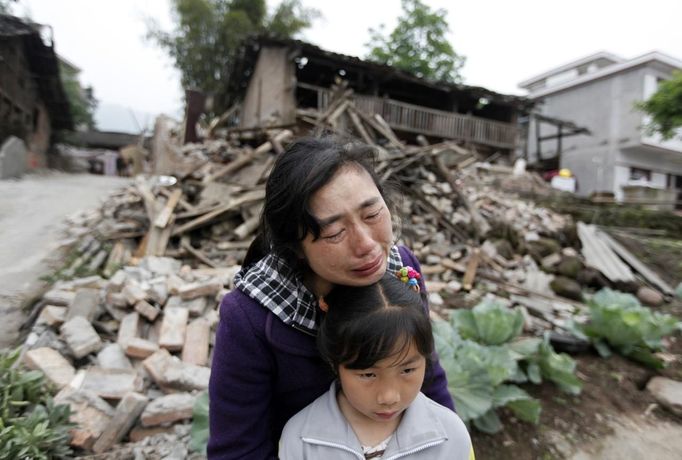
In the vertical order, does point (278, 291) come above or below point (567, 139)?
below

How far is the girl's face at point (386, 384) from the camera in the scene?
3.31ft

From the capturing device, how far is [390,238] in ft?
3.52

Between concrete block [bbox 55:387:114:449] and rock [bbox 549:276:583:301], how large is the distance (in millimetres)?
5524

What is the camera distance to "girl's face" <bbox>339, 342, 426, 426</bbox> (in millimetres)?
1010

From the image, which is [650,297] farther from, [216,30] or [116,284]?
[216,30]

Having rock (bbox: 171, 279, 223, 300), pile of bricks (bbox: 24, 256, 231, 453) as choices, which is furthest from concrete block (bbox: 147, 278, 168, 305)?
rock (bbox: 171, 279, 223, 300)

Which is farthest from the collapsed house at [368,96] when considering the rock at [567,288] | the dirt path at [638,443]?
the dirt path at [638,443]

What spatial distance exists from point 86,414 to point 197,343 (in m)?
0.94

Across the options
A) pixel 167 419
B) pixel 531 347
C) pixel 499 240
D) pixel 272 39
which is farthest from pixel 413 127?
pixel 167 419

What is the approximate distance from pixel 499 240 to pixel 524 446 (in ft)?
15.6

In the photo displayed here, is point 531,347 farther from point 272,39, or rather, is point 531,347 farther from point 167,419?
point 272,39

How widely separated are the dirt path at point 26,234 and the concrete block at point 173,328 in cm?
122

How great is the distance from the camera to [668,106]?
11.4 metres

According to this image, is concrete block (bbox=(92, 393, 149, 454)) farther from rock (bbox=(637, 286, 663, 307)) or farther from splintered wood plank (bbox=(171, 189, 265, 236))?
rock (bbox=(637, 286, 663, 307))
